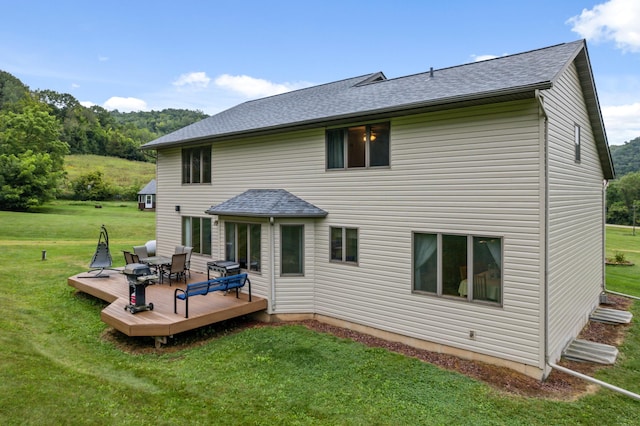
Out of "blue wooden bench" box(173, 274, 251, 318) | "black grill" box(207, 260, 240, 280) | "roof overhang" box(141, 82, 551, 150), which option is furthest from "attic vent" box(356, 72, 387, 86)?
"blue wooden bench" box(173, 274, 251, 318)

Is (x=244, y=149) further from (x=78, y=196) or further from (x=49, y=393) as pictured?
(x=78, y=196)

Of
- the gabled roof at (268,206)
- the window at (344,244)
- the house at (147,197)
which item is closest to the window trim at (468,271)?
the window at (344,244)

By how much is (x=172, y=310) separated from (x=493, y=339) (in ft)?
22.4

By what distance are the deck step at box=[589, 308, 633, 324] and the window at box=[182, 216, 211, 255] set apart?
1153 cm

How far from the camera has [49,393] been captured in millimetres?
4949

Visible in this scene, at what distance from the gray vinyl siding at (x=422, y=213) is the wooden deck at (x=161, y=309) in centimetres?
90

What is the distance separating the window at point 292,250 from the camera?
9133 mm

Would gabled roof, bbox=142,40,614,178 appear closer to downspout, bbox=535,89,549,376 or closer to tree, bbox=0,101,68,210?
downspout, bbox=535,89,549,376

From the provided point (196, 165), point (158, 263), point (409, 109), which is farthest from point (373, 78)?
point (158, 263)

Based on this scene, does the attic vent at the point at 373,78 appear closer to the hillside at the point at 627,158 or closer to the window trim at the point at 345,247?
the window trim at the point at 345,247

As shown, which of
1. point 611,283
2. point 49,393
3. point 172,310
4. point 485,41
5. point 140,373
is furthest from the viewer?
point 485,41

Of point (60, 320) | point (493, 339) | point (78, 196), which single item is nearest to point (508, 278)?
point (493, 339)

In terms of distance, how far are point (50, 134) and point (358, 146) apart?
53.4m

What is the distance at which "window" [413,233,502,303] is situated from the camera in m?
6.67
